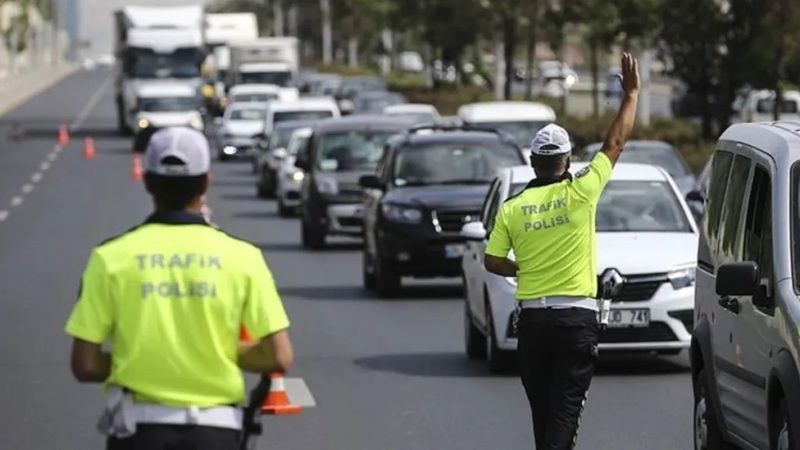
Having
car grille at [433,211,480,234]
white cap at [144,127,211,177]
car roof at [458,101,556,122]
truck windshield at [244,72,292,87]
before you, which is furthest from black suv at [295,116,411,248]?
truck windshield at [244,72,292,87]

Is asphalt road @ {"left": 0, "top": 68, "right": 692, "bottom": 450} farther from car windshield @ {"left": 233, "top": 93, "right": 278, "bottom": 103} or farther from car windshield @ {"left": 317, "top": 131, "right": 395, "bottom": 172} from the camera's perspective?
car windshield @ {"left": 233, "top": 93, "right": 278, "bottom": 103}

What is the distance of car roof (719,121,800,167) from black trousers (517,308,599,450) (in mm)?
1049

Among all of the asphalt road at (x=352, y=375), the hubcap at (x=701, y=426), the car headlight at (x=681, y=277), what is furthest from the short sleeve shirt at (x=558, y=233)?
the car headlight at (x=681, y=277)

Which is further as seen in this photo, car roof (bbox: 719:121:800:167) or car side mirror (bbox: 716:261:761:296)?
car roof (bbox: 719:121:800:167)

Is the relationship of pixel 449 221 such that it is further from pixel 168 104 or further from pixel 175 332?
pixel 168 104

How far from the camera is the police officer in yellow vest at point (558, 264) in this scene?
967 cm

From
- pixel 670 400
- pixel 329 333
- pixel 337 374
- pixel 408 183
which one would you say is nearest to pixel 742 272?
pixel 670 400

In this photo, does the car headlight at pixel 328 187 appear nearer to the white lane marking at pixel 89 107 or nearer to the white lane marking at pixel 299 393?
the white lane marking at pixel 299 393

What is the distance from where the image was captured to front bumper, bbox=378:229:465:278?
73.4 ft

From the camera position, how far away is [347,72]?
108 m

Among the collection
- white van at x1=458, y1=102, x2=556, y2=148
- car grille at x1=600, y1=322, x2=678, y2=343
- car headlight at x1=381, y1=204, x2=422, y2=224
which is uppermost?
car grille at x1=600, y1=322, x2=678, y2=343

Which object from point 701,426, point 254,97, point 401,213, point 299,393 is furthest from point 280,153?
point 701,426

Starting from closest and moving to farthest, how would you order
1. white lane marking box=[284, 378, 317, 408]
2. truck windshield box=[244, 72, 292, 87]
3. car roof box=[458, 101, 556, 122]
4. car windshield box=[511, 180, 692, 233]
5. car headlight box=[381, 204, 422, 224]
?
white lane marking box=[284, 378, 317, 408] < car windshield box=[511, 180, 692, 233] < car headlight box=[381, 204, 422, 224] < car roof box=[458, 101, 556, 122] < truck windshield box=[244, 72, 292, 87]

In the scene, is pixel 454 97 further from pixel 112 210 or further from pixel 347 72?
pixel 347 72
